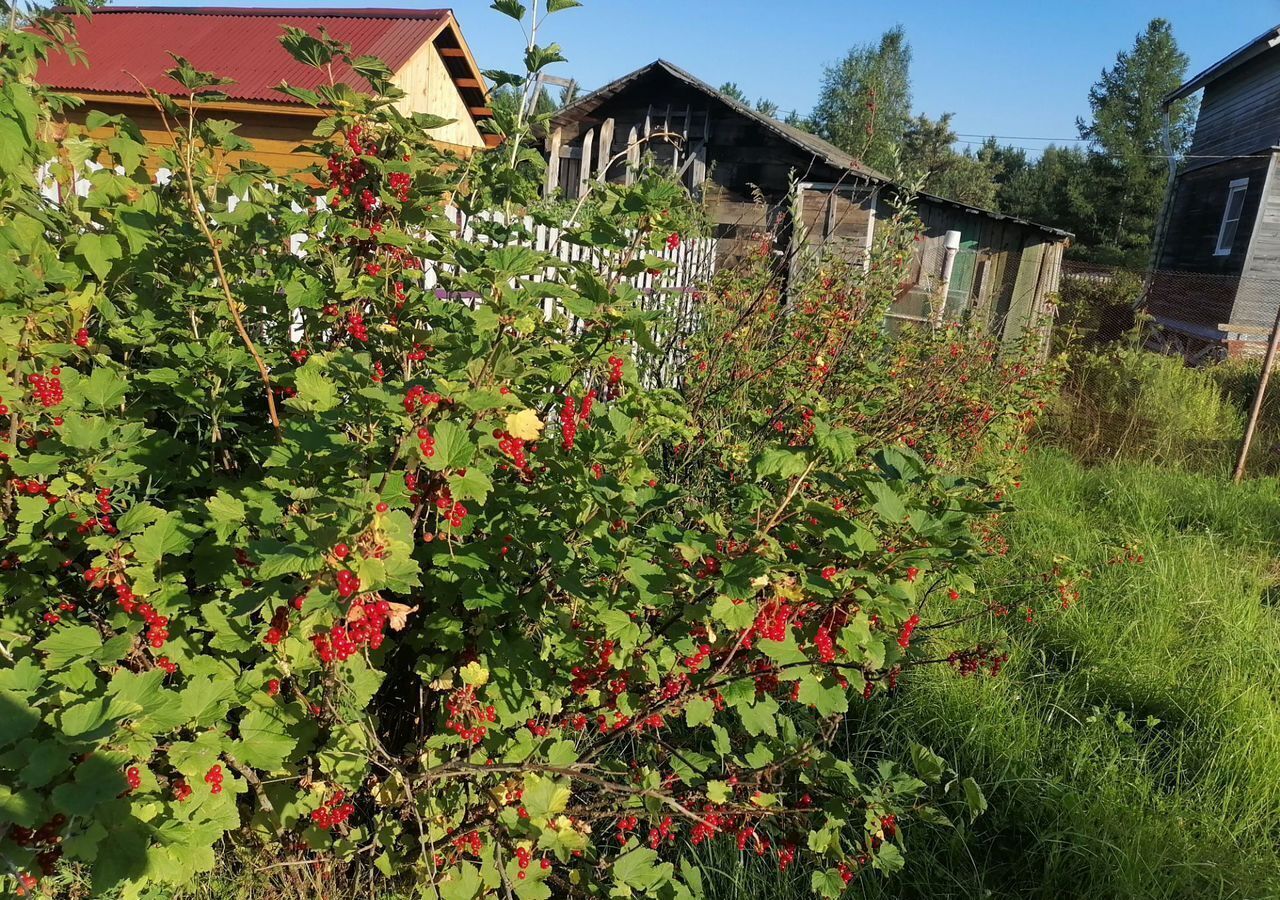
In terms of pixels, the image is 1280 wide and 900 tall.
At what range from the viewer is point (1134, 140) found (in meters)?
38.5

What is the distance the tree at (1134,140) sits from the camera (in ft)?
109

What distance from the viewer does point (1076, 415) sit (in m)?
7.31

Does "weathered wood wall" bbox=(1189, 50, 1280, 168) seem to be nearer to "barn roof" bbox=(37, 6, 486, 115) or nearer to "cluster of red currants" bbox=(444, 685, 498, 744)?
"barn roof" bbox=(37, 6, 486, 115)

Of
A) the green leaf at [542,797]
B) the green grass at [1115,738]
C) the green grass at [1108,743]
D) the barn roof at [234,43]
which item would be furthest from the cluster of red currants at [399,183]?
the barn roof at [234,43]

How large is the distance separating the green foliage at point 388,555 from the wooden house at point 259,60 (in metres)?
10.9

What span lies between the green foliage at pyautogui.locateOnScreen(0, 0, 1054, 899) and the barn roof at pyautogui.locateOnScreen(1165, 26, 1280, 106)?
64.9ft

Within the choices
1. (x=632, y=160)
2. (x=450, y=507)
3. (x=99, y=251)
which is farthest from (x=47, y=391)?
(x=632, y=160)

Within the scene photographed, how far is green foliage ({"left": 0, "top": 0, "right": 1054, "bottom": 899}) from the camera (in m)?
1.47

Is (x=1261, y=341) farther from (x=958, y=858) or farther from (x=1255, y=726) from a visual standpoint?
(x=958, y=858)

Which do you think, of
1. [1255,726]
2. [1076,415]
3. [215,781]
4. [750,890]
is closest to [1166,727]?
[1255,726]

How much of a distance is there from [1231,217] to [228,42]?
65.0 feet

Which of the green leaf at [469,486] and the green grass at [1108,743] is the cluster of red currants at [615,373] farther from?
the green grass at [1108,743]

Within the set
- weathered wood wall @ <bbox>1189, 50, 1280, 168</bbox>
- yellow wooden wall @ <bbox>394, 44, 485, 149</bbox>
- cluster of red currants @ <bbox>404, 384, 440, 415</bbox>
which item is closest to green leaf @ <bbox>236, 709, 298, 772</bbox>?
cluster of red currants @ <bbox>404, 384, 440, 415</bbox>

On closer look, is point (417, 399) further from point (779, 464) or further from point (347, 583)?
point (779, 464)
